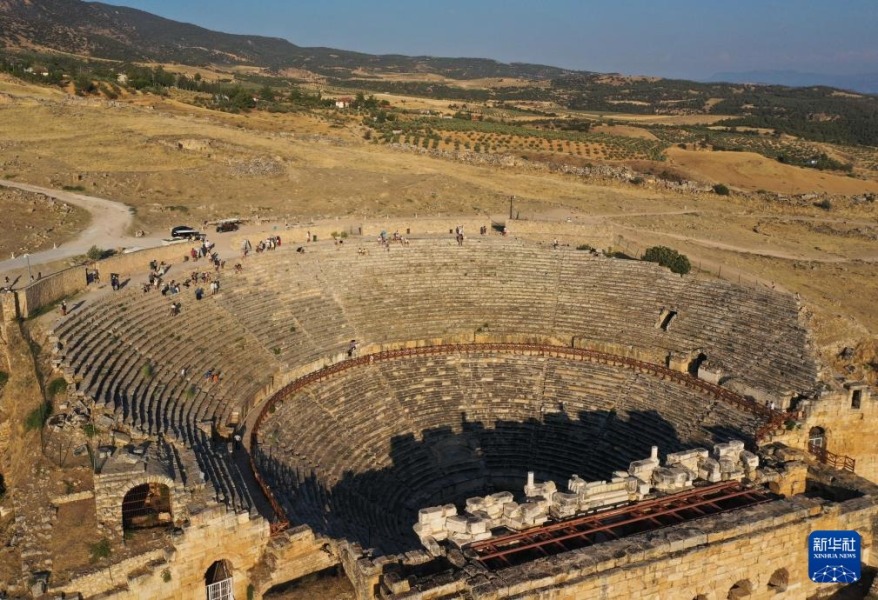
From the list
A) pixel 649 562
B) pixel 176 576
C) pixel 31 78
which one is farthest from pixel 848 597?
pixel 31 78

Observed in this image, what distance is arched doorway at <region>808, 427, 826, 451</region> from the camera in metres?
23.4

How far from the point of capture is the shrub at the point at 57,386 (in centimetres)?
1930

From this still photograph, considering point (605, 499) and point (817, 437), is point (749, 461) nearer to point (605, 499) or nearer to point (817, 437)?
point (605, 499)

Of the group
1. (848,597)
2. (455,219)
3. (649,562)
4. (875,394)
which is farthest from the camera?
(455,219)

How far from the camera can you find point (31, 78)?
238ft

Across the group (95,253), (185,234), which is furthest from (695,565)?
(185,234)

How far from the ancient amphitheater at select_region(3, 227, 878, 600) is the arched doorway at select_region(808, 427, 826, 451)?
10 cm

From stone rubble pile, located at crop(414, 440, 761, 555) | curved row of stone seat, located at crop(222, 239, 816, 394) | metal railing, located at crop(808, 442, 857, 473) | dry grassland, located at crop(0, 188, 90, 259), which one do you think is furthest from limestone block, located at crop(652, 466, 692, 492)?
dry grassland, located at crop(0, 188, 90, 259)

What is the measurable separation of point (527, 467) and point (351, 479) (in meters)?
6.28

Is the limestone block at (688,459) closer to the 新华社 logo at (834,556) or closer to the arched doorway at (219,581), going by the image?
the 新华社 logo at (834,556)

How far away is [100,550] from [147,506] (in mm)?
2492

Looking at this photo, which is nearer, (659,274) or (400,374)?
(400,374)

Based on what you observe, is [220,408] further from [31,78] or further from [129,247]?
[31,78]

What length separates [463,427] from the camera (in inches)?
1019
